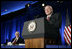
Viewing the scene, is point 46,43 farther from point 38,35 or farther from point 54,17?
point 54,17

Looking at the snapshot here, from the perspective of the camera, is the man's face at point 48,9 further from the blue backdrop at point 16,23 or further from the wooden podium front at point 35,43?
the blue backdrop at point 16,23

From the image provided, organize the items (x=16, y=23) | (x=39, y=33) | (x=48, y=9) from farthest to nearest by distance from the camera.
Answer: (x=16, y=23) → (x=48, y=9) → (x=39, y=33)

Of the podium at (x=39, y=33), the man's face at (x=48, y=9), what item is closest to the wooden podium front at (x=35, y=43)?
the podium at (x=39, y=33)

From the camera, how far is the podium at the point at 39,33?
126cm

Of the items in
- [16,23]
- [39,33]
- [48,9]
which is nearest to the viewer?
[39,33]

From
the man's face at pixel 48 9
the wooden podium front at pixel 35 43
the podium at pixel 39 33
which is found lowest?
the wooden podium front at pixel 35 43

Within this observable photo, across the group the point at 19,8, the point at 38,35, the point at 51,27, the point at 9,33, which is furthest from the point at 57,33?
the point at 9,33

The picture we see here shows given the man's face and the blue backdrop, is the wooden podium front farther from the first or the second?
the blue backdrop

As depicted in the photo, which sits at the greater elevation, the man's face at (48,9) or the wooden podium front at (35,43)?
the man's face at (48,9)

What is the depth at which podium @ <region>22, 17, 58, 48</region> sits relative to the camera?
1.26m

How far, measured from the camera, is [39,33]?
1294mm

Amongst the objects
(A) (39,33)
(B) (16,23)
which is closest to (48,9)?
(A) (39,33)

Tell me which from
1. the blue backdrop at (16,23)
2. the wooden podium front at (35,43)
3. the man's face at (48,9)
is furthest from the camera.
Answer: the blue backdrop at (16,23)

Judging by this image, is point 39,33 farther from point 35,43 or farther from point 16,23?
point 16,23
